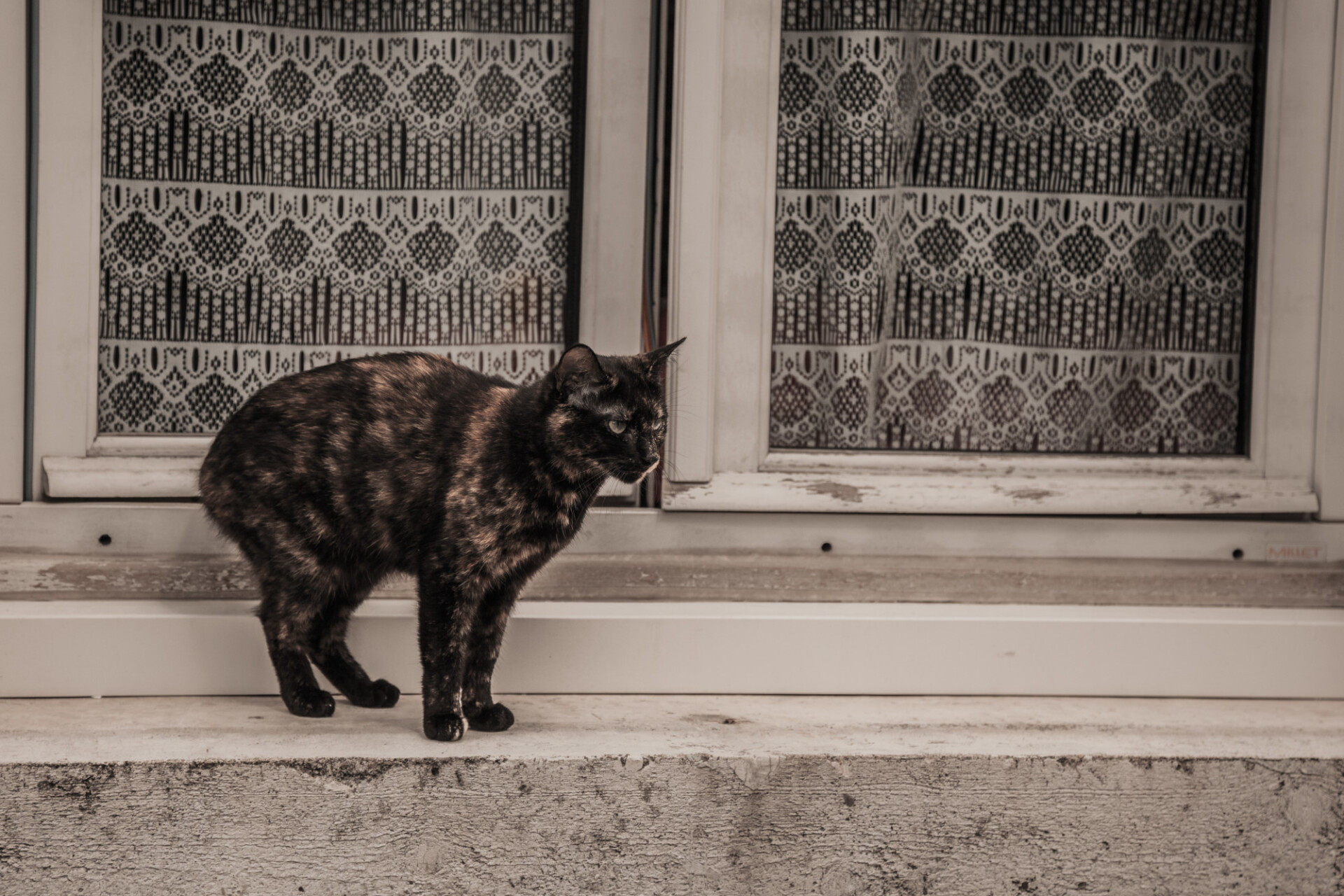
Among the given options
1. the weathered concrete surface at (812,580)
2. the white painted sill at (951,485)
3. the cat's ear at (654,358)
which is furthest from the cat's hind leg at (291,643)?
the cat's ear at (654,358)

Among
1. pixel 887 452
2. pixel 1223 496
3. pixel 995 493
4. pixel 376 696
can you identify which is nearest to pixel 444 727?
pixel 376 696

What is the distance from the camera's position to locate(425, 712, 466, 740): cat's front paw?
1769 millimetres

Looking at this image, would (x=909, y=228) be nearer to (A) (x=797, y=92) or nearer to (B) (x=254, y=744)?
(A) (x=797, y=92)

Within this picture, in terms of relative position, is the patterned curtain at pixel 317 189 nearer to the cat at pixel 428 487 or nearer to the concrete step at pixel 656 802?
the cat at pixel 428 487

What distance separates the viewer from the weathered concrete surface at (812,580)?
6.98 ft

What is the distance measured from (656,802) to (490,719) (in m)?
0.31

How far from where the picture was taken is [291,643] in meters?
1.85

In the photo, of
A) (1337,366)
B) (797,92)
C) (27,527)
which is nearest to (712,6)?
(797,92)

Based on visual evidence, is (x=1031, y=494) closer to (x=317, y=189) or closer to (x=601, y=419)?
(x=601, y=419)

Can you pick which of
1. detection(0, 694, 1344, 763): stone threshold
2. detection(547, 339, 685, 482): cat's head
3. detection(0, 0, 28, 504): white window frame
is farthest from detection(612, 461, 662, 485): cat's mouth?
detection(0, 0, 28, 504): white window frame

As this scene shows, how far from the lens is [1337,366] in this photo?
7.73ft

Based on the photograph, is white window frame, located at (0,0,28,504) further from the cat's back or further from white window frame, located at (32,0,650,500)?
the cat's back

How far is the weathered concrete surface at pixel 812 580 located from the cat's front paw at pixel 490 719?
36 centimetres

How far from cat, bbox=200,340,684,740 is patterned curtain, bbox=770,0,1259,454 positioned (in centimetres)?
66
